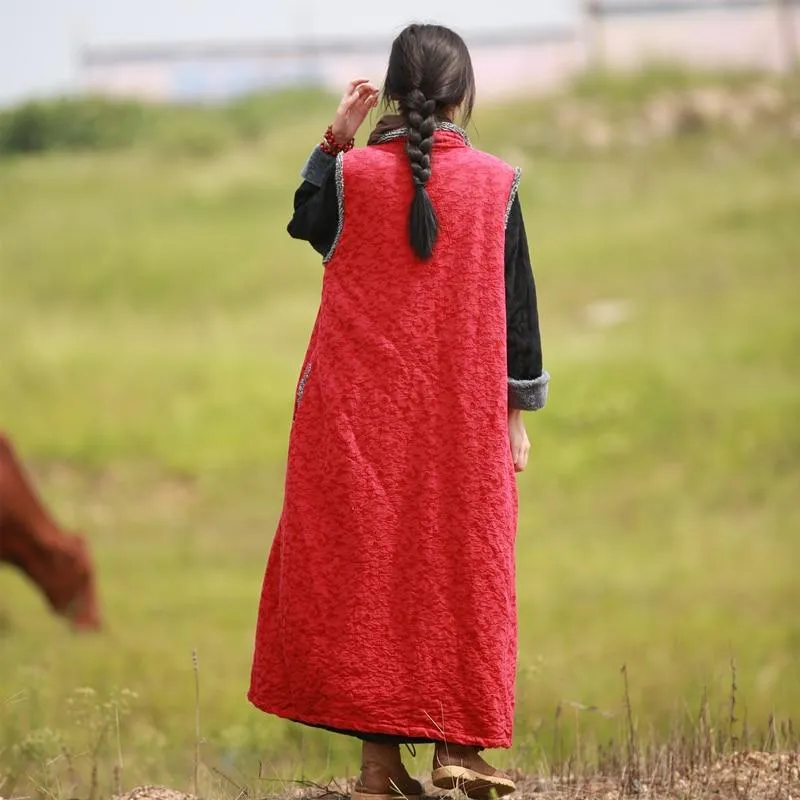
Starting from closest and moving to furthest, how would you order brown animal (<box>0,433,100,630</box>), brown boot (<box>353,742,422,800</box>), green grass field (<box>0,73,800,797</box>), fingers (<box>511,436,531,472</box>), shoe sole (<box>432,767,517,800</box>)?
shoe sole (<box>432,767,517,800</box>)
brown boot (<box>353,742,422,800</box>)
fingers (<box>511,436,531,472</box>)
green grass field (<box>0,73,800,797</box>)
brown animal (<box>0,433,100,630</box>)

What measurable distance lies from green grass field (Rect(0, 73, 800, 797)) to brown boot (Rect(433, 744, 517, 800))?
2.33 feet

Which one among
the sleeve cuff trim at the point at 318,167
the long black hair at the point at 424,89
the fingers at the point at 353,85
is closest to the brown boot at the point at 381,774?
the long black hair at the point at 424,89

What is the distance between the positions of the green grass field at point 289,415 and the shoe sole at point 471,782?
74 cm

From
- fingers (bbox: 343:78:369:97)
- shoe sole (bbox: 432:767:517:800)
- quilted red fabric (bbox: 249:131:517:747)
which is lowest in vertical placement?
shoe sole (bbox: 432:767:517:800)

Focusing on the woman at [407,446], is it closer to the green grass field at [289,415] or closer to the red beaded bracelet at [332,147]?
the red beaded bracelet at [332,147]

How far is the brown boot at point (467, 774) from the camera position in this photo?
2.62 metres

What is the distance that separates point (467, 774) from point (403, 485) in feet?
1.76

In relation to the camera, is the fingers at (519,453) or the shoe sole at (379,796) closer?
the shoe sole at (379,796)

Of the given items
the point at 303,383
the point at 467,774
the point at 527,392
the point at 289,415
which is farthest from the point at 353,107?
the point at 289,415

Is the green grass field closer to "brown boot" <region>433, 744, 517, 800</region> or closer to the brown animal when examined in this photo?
the brown animal

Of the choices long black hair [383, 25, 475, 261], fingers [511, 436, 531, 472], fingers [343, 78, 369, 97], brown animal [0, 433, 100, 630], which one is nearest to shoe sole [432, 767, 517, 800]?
fingers [511, 436, 531, 472]

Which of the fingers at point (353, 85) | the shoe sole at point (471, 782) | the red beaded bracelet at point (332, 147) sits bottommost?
the shoe sole at point (471, 782)

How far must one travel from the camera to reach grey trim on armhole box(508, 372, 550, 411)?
2.81 metres

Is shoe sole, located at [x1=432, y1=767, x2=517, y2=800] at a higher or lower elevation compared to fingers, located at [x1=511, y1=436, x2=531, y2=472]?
lower
